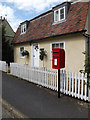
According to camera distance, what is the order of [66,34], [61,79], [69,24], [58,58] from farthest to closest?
[69,24] → [66,34] → [61,79] → [58,58]

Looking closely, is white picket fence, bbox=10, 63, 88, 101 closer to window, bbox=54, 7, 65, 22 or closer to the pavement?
the pavement

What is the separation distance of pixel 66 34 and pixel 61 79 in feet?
12.2

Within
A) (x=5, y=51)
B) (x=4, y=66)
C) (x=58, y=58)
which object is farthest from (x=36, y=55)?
(x=58, y=58)

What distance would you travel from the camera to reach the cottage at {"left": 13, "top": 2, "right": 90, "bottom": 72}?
6129 millimetres

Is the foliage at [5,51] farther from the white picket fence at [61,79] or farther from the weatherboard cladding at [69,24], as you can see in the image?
the white picket fence at [61,79]

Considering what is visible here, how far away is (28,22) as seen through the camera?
11.7m

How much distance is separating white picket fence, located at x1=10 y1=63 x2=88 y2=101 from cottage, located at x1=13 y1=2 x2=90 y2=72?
2.11 m

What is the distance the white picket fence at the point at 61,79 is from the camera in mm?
3371

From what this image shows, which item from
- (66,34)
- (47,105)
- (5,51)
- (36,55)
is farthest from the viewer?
(5,51)

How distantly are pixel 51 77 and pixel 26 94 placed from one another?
4.16 feet

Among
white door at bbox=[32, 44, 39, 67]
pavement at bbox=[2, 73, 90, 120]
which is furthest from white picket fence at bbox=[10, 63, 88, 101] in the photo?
white door at bbox=[32, 44, 39, 67]

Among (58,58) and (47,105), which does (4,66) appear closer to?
(58,58)

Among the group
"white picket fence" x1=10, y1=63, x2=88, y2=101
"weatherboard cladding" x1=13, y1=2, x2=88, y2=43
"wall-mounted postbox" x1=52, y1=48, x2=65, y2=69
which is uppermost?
"weatherboard cladding" x1=13, y1=2, x2=88, y2=43

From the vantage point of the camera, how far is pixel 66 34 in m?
6.64
